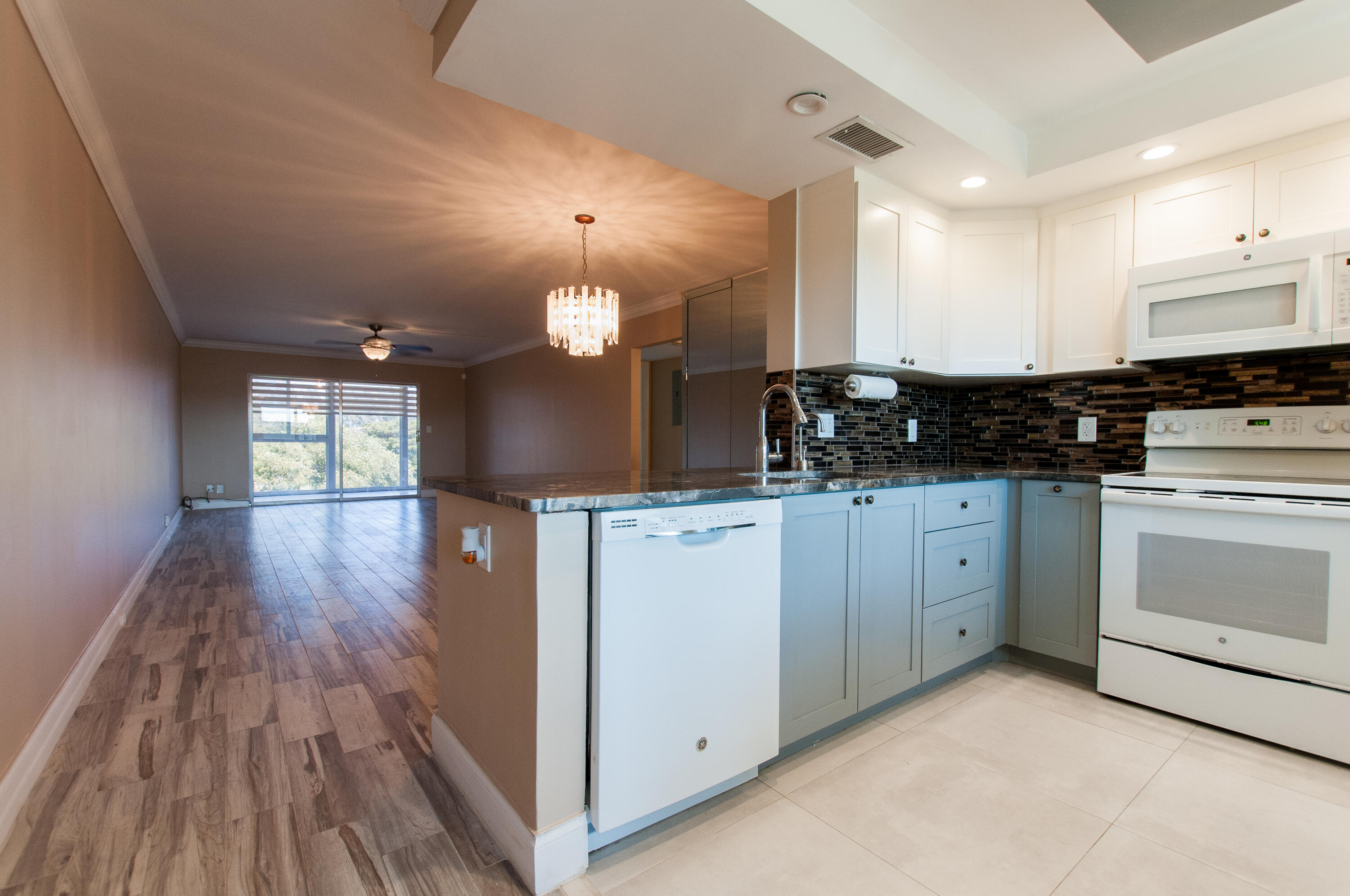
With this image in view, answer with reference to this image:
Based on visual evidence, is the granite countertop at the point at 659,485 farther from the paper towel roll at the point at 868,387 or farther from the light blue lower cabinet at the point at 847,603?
the paper towel roll at the point at 868,387

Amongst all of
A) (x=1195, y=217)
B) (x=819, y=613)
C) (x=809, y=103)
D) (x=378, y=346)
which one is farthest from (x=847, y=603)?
(x=378, y=346)

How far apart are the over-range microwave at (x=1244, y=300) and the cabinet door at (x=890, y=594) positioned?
1.26 m

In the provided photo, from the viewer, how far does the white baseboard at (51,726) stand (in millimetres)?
1538

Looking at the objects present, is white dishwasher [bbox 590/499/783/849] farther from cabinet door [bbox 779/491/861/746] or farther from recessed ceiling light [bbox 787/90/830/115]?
recessed ceiling light [bbox 787/90/830/115]

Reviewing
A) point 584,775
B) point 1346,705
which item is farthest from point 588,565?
point 1346,705

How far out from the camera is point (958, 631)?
246 cm

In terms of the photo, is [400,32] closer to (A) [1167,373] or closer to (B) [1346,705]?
(A) [1167,373]

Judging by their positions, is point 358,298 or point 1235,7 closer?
point 1235,7

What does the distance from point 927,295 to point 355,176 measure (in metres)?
3.03

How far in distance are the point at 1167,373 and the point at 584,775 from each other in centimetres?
296

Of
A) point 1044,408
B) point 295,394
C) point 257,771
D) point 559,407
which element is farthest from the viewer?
point 295,394

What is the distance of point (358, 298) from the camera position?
19.1ft

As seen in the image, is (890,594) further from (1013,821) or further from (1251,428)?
(1251,428)

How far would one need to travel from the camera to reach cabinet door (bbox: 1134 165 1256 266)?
227 cm
